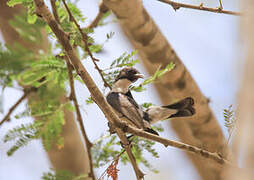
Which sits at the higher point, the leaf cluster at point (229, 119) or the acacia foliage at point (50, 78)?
the acacia foliage at point (50, 78)

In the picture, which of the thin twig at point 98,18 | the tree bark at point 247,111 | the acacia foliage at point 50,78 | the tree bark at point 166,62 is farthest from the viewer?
the thin twig at point 98,18

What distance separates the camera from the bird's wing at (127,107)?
84.2 inches

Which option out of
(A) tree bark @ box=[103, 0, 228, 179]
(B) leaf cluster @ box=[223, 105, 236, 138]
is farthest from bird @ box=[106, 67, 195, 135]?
(B) leaf cluster @ box=[223, 105, 236, 138]

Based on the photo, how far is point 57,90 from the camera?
10.2 feet

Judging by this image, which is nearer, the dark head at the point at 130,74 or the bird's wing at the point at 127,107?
the bird's wing at the point at 127,107

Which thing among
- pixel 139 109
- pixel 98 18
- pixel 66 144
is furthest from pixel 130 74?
pixel 66 144

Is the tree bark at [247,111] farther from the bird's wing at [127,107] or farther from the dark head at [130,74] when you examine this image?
the dark head at [130,74]

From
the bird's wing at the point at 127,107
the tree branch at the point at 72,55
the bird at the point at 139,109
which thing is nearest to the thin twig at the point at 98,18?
the bird at the point at 139,109

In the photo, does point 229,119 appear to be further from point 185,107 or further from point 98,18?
point 98,18

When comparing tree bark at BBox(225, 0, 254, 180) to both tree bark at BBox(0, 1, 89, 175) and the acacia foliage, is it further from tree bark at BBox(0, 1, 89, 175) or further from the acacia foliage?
tree bark at BBox(0, 1, 89, 175)

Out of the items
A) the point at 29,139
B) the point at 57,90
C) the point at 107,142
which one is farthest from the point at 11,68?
the point at 107,142

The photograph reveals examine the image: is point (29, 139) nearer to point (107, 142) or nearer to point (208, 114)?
point (107, 142)

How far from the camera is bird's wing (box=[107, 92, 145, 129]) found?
2139mm

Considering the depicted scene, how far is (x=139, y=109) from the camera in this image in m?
2.32
